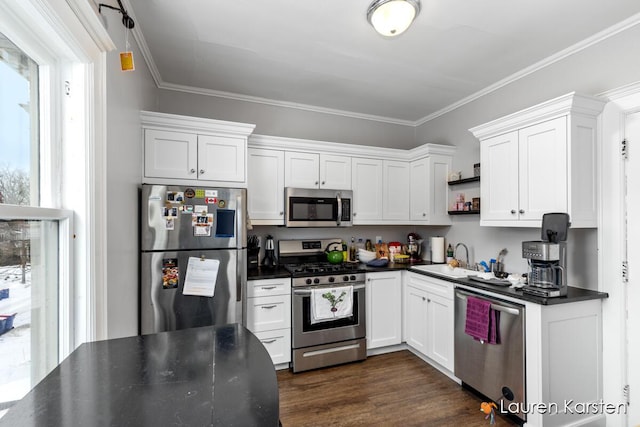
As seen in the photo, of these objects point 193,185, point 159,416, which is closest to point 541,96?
point 193,185

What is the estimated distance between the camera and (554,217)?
2.07 meters

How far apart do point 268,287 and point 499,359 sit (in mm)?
1930

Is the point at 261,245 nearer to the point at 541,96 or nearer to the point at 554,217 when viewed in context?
the point at 554,217

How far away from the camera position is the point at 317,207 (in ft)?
10.7

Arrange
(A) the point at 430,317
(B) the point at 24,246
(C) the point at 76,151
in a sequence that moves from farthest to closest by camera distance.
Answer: (A) the point at 430,317 → (C) the point at 76,151 → (B) the point at 24,246

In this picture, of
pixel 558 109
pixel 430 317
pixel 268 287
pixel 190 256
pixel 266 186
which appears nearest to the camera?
pixel 558 109

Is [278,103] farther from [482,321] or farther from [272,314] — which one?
[482,321]

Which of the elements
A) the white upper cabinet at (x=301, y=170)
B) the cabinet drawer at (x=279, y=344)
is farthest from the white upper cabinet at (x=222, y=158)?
the cabinet drawer at (x=279, y=344)

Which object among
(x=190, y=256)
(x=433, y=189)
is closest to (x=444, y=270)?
(x=433, y=189)

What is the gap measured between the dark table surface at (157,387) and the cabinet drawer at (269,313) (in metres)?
1.74

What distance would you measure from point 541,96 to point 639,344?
1992mm

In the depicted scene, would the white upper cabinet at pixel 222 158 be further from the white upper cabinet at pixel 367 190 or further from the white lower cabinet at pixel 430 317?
the white lower cabinet at pixel 430 317

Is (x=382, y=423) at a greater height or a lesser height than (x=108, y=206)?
lesser

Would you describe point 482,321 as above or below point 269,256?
below
